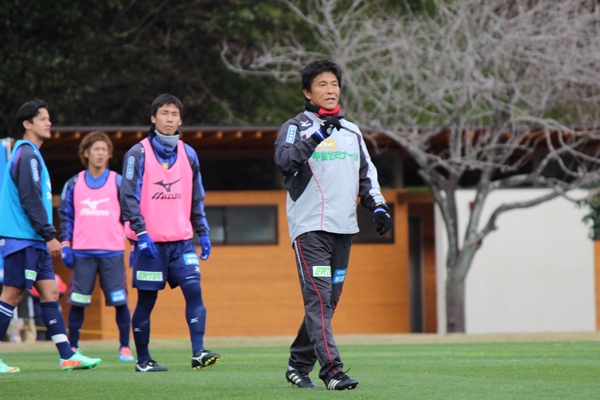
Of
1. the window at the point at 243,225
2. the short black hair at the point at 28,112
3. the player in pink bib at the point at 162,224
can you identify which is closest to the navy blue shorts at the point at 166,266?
the player in pink bib at the point at 162,224

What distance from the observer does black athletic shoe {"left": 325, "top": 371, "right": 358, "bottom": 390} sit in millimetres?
6910

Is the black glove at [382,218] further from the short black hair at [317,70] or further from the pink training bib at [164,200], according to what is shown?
the pink training bib at [164,200]

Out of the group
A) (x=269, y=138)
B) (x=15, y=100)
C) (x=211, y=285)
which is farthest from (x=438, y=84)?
(x=15, y=100)

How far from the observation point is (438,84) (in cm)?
2034

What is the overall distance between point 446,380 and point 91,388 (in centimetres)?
225

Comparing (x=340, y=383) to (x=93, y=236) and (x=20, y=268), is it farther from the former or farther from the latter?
(x=93, y=236)

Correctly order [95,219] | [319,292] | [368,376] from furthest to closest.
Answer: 1. [95,219]
2. [368,376]
3. [319,292]

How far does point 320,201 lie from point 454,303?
44.7 ft

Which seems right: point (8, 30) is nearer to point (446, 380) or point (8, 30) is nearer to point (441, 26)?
point (441, 26)

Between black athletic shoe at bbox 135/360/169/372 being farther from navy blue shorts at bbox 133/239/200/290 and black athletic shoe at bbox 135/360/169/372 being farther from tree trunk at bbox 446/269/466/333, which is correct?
tree trunk at bbox 446/269/466/333

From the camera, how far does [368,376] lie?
27.1 feet

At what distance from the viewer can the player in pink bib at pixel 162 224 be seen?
9180 mm

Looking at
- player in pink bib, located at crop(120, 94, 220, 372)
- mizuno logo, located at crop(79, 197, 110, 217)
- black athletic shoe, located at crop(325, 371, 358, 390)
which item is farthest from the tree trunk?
black athletic shoe, located at crop(325, 371, 358, 390)

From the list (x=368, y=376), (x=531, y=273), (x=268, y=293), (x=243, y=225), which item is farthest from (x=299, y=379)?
(x=531, y=273)
